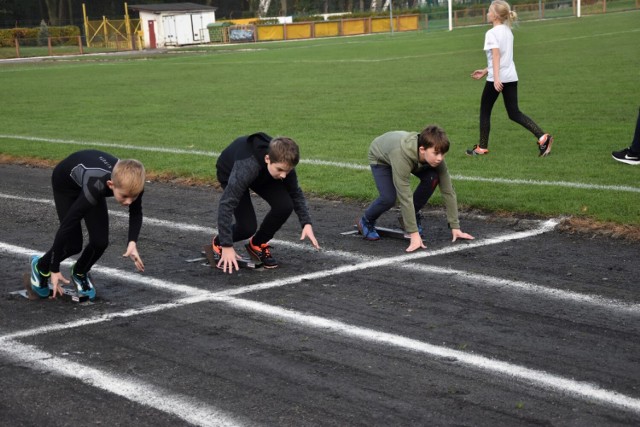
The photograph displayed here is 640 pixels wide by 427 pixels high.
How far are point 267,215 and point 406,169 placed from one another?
125 cm

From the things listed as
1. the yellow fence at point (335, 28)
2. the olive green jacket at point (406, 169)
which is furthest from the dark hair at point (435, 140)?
the yellow fence at point (335, 28)

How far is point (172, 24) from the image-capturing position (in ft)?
216

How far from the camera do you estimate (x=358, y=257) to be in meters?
7.84

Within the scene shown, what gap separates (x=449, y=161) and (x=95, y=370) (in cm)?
754

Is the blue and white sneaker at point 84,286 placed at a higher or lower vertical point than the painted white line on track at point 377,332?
higher

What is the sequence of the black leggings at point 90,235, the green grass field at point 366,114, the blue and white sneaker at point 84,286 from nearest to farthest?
the black leggings at point 90,235 < the blue and white sneaker at point 84,286 < the green grass field at point 366,114

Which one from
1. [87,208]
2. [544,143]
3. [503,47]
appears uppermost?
[503,47]

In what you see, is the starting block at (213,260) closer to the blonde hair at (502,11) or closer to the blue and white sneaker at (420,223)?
the blue and white sneaker at (420,223)

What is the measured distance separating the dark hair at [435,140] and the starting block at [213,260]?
5.41 ft

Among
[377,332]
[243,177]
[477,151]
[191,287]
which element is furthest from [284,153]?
[477,151]

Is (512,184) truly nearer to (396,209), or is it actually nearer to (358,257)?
(396,209)

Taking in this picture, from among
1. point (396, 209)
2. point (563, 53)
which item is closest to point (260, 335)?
point (396, 209)

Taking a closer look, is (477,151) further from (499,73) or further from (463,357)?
(463,357)

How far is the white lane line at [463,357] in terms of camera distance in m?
4.69
